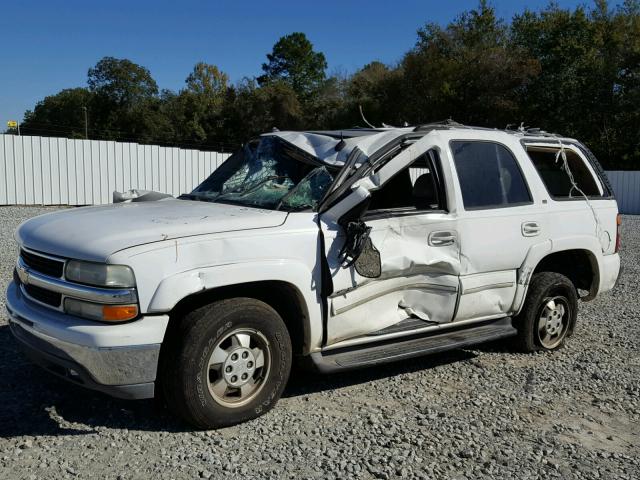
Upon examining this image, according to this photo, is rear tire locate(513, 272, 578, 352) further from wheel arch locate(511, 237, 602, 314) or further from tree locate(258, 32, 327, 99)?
tree locate(258, 32, 327, 99)

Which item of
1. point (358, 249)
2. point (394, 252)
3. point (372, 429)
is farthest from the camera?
point (394, 252)

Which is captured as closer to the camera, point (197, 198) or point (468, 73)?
point (197, 198)

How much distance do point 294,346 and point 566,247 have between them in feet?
9.86

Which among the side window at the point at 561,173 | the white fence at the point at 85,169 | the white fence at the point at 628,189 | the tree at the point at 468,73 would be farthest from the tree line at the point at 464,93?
the side window at the point at 561,173

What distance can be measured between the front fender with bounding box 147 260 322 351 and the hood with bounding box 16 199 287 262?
10.0 inches

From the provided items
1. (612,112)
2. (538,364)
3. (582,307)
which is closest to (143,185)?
(582,307)

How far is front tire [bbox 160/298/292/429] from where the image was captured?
12.5 feet

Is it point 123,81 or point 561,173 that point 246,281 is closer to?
point 561,173

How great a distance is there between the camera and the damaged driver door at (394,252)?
4.36 m

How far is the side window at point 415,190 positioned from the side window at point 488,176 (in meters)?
0.25

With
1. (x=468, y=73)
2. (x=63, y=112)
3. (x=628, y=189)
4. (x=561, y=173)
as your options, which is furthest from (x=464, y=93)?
(x=63, y=112)

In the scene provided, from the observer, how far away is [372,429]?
4207 mm

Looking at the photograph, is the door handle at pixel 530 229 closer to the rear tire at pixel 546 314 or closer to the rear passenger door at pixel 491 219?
the rear passenger door at pixel 491 219

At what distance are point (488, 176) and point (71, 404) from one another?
3786 millimetres
